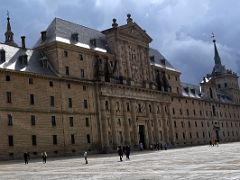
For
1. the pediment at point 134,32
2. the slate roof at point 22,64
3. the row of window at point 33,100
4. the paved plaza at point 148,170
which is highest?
the pediment at point 134,32

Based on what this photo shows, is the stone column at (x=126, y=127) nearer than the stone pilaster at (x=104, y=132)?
No

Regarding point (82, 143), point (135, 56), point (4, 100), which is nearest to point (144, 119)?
point (135, 56)

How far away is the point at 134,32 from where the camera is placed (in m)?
84.1

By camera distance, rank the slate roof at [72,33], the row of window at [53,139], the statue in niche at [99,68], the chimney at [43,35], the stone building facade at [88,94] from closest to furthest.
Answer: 1. the row of window at [53,139]
2. the stone building facade at [88,94]
3. the slate roof at [72,33]
4. the chimney at [43,35]
5. the statue in niche at [99,68]

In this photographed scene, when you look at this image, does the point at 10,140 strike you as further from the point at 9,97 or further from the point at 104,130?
the point at 104,130

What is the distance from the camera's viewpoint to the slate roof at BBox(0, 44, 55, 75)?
58.2m

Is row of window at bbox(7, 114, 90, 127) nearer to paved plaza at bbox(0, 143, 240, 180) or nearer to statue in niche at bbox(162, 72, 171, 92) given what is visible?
paved plaza at bbox(0, 143, 240, 180)

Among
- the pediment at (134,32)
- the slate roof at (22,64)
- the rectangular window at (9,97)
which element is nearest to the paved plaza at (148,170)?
the rectangular window at (9,97)

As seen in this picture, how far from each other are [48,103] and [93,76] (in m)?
13.7

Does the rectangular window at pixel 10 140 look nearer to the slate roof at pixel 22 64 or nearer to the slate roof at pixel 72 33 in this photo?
the slate roof at pixel 22 64

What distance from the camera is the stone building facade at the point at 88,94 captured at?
56938mm

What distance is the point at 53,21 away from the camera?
73.7 m

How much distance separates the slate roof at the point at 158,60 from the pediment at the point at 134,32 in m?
8.00

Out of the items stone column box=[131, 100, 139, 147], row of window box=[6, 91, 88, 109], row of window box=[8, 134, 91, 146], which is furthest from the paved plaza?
stone column box=[131, 100, 139, 147]
